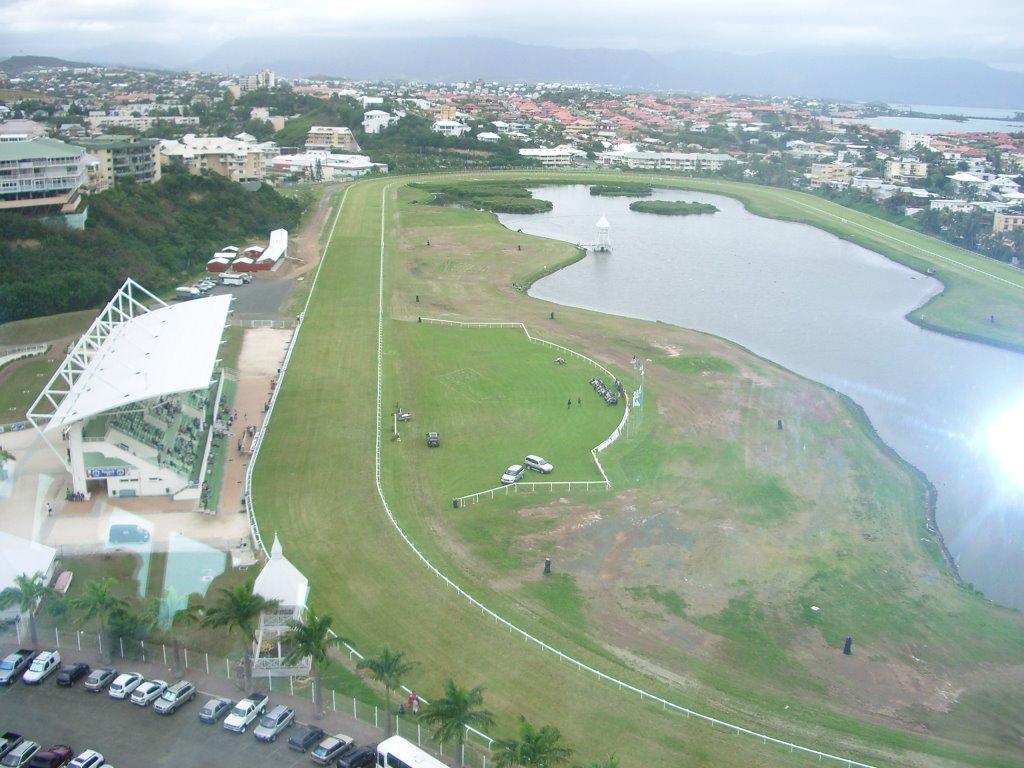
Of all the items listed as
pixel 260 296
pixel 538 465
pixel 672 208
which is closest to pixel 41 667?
pixel 538 465

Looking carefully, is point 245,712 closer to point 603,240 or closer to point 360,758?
point 360,758

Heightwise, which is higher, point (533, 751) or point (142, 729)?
point (533, 751)

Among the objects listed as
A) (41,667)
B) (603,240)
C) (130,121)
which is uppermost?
(130,121)

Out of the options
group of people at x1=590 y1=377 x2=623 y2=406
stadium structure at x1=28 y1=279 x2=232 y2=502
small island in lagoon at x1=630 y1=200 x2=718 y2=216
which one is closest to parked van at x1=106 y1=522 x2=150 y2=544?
stadium structure at x1=28 y1=279 x2=232 y2=502

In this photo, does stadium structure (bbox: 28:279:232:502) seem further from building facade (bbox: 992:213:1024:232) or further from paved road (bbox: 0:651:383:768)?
building facade (bbox: 992:213:1024:232)

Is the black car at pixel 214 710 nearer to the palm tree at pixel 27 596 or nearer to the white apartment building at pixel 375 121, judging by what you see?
the palm tree at pixel 27 596

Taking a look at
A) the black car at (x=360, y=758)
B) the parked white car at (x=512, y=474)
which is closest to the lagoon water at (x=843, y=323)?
the parked white car at (x=512, y=474)

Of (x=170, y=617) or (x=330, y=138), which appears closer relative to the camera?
(x=170, y=617)
